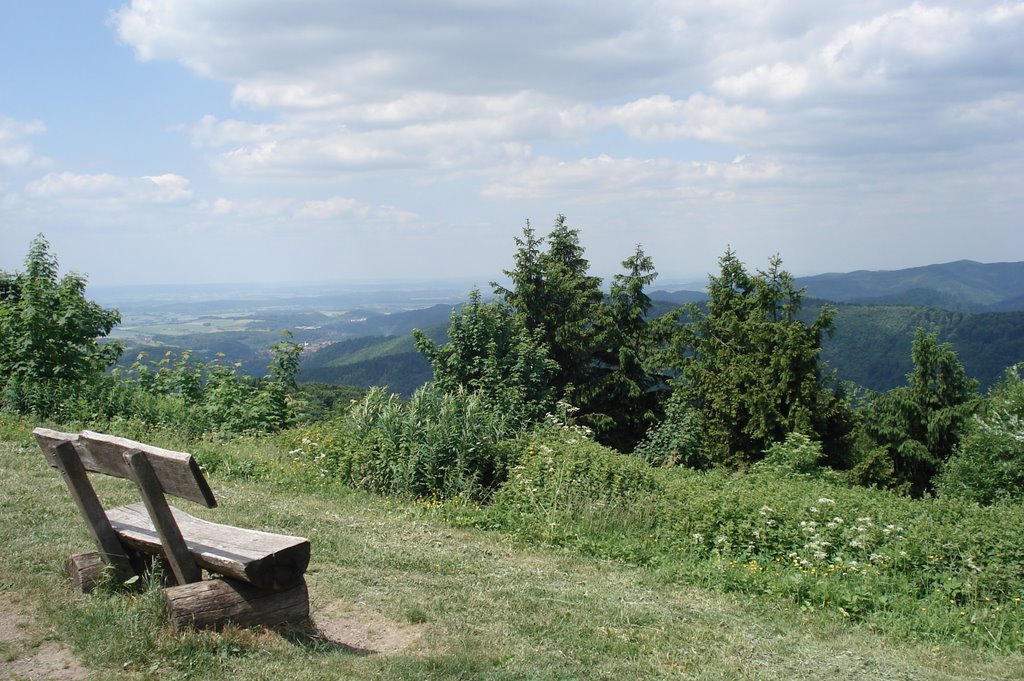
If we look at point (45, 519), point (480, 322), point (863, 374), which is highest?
point (480, 322)

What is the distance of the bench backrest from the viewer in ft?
12.9

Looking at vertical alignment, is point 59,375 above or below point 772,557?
above

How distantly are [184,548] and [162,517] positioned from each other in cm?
24

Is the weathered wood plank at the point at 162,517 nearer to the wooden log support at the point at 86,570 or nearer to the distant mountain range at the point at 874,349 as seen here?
the wooden log support at the point at 86,570

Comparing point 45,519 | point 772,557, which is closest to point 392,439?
point 45,519

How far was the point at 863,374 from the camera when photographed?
113 metres

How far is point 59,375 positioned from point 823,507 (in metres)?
13.0

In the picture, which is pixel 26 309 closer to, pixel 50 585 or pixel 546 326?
pixel 50 585

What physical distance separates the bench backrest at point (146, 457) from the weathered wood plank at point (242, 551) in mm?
388

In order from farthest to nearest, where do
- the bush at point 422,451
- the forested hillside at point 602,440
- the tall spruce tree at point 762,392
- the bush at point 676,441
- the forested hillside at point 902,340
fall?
the forested hillside at point 902,340 → the tall spruce tree at point 762,392 → the bush at point 676,441 → the bush at point 422,451 → the forested hillside at point 602,440

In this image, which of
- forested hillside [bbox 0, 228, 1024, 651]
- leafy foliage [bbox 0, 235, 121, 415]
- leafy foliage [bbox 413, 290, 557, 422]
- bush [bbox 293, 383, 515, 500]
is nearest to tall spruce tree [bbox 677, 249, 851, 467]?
forested hillside [bbox 0, 228, 1024, 651]

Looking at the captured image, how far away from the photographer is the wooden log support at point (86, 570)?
486cm

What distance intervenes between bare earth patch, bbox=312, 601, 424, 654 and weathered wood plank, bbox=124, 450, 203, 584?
0.90 m

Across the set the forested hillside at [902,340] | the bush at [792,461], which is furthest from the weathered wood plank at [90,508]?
the forested hillside at [902,340]
